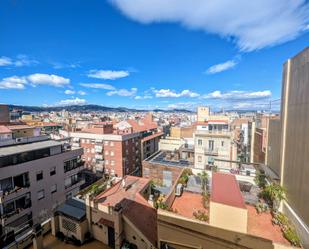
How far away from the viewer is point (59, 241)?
1232 cm

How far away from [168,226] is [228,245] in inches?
109

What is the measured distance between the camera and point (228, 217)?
754 centimetres

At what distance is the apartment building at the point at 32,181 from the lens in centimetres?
1609

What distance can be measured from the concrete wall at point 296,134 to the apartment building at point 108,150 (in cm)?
2970

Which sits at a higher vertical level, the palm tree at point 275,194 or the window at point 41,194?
the palm tree at point 275,194

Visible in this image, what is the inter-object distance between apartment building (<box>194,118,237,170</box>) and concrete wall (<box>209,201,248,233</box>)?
56.5ft

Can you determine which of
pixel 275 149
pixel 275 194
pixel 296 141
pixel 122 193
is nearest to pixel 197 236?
pixel 275 194

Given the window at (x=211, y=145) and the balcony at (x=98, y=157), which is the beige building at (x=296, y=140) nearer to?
the window at (x=211, y=145)

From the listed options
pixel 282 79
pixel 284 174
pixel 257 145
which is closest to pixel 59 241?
pixel 284 174

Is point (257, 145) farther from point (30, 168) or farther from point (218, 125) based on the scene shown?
point (30, 168)

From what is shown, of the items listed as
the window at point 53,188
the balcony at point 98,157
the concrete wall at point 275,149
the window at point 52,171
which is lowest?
the balcony at point 98,157

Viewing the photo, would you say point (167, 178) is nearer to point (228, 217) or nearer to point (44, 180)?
point (44, 180)

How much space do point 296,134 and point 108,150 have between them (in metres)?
33.8

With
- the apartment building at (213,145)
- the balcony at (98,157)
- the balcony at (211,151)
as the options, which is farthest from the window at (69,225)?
the balcony at (98,157)
